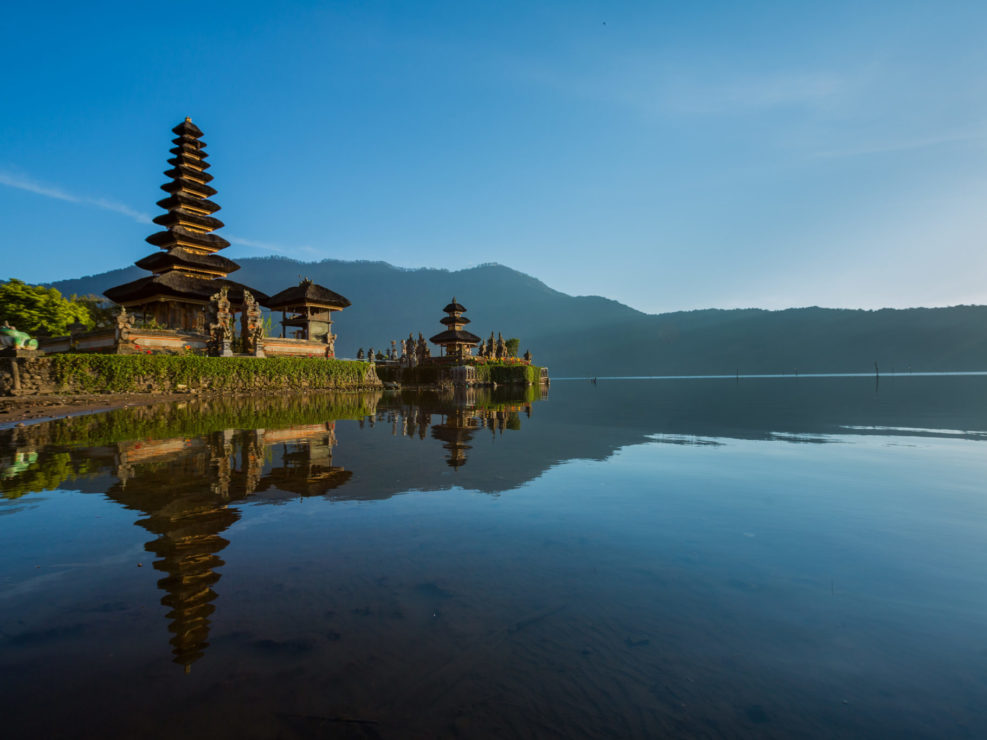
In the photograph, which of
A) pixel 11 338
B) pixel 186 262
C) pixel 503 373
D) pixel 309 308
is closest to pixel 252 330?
pixel 309 308

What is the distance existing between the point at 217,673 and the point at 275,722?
2.06 feet

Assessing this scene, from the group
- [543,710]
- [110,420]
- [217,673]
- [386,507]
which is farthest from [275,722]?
[110,420]

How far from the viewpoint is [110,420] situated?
51.1 feet

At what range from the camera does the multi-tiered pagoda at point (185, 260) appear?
3762cm

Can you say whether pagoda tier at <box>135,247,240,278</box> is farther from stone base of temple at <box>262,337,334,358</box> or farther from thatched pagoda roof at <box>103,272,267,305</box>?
stone base of temple at <box>262,337,334,358</box>

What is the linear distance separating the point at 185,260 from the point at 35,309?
16.3m

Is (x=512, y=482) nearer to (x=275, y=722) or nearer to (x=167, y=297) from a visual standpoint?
(x=275, y=722)

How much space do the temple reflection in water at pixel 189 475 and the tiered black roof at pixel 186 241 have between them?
27.1 m

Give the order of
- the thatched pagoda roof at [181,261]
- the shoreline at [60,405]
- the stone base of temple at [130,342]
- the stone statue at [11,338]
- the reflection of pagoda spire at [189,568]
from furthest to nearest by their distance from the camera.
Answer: the thatched pagoda roof at [181,261]
the stone base of temple at [130,342]
the stone statue at [11,338]
the shoreline at [60,405]
the reflection of pagoda spire at [189,568]

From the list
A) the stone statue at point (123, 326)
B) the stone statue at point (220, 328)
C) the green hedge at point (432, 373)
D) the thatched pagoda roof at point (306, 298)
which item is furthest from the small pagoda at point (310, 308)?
the stone statue at point (123, 326)

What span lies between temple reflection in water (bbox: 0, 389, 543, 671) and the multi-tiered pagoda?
25.8 metres

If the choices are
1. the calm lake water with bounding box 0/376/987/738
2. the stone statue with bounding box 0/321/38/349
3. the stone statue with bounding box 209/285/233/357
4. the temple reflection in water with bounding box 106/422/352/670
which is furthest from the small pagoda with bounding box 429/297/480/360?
the calm lake water with bounding box 0/376/987/738

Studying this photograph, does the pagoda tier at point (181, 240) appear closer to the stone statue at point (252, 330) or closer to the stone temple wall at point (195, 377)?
the stone statue at point (252, 330)

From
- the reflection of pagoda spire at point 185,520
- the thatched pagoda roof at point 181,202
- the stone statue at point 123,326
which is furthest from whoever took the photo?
Answer: the thatched pagoda roof at point 181,202
